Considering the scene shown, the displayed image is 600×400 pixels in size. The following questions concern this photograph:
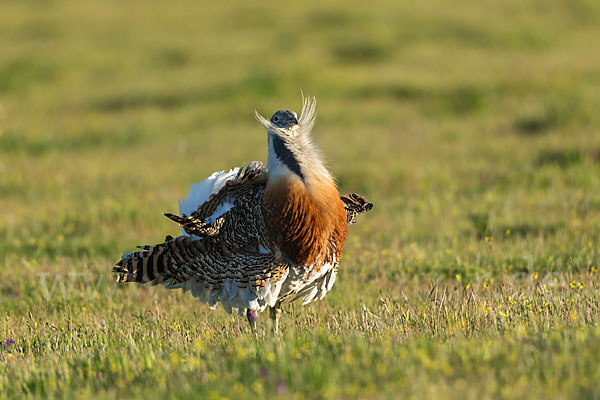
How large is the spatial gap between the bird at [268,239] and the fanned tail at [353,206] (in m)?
0.66

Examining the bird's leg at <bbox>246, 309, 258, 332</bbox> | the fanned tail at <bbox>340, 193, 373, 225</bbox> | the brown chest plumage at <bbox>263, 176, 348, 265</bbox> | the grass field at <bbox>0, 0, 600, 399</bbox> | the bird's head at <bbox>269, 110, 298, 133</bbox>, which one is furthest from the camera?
the fanned tail at <bbox>340, 193, 373, 225</bbox>

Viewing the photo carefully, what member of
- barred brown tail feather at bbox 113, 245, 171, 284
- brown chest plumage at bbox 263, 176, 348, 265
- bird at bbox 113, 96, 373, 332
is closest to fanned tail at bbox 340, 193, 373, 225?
bird at bbox 113, 96, 373, 332

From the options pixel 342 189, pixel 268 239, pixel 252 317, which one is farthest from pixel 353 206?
pixel 342 189

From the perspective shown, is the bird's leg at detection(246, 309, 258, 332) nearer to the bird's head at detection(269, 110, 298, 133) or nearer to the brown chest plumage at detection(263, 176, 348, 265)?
the brown chest plumage at detection(263, 176, 348, 265)

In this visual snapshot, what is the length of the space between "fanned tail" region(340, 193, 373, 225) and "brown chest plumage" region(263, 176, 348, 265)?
0.86 m

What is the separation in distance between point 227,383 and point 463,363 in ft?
3.53

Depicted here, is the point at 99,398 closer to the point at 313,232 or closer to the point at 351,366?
the point at 351,366

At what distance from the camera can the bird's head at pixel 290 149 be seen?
455 cm

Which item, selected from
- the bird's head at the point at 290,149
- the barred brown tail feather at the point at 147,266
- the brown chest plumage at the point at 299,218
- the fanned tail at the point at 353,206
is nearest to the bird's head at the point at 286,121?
the bird's head at the point at 290,149

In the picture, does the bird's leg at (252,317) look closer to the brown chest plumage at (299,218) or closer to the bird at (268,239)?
the bird at (268,239)

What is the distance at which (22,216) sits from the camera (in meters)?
8.70

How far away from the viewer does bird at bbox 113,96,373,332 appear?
178 inches

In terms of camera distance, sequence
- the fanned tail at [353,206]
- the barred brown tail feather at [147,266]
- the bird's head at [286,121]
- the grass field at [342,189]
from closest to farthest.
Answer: the grass field at [342,189], the bird's head at [286,121], the barred brown tail feather at [147,266], the fanned tail at [353,206]

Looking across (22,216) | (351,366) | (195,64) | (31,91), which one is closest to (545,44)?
(195,64)
